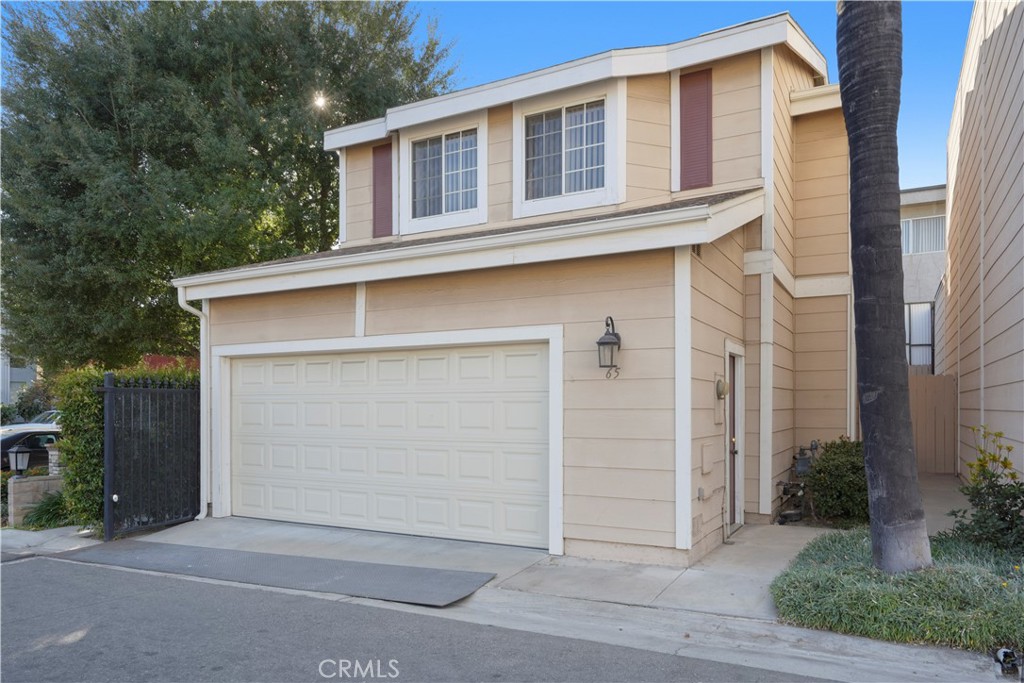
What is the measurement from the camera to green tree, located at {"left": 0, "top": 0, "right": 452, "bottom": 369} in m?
14.1

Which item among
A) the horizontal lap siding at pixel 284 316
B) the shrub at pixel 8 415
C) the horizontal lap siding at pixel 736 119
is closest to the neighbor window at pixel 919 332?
the horizontal lap siding at pixel 736 119

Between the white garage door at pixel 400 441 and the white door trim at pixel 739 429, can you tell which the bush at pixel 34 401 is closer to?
the white garage door at pixel 400 441

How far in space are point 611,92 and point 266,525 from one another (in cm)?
694

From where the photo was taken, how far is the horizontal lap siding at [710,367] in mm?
6918

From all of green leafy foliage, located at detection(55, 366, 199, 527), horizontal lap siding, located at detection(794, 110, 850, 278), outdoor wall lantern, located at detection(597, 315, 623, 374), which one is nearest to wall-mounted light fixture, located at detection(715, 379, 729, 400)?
outdoor wall lantern, located at detection(597, 315, 623, 374)

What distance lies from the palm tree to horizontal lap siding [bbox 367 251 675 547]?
1.77 meters

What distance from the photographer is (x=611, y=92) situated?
930 cm

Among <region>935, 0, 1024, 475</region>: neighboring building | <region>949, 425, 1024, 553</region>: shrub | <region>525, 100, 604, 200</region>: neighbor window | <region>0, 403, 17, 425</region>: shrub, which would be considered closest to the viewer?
<region>949, 425, 1024, 553</region>: shrub

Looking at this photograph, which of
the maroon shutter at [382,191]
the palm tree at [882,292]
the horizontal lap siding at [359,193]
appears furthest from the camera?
the horizontal lap siding at [359,193]

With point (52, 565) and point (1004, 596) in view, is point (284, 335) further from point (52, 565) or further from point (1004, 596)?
point (1004, 596)

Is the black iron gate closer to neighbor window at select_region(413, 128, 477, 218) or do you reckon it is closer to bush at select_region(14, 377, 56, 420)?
neighbor window at select_region(413, 128, 477, 218)

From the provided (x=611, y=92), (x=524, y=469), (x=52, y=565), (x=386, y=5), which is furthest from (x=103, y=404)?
(x=386, y=5)

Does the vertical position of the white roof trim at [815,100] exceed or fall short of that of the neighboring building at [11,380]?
it exceeds it

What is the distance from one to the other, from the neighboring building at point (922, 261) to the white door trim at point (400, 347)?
55.1ft
